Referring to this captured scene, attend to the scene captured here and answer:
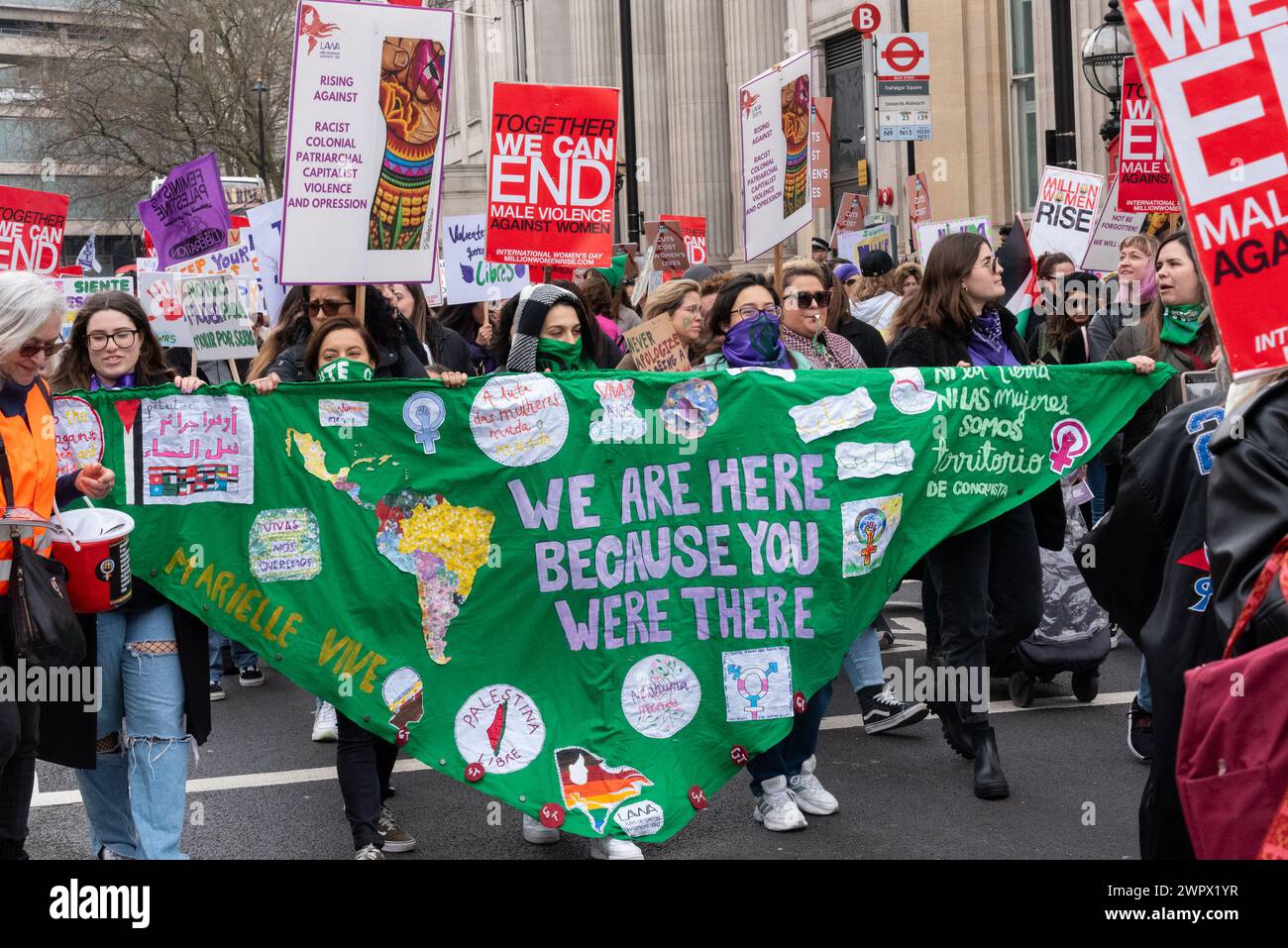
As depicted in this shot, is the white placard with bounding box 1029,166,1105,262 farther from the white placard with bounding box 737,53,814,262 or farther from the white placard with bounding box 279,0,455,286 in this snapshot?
the white placard with bounding box 279,0,455,286

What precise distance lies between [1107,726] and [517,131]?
500 cm

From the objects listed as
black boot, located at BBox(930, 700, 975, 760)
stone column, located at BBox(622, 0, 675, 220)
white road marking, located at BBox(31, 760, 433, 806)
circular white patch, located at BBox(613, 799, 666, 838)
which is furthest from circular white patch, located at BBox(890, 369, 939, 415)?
stone column, located at BBox(622, 0, 675, 220)

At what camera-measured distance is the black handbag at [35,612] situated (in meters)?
4.15

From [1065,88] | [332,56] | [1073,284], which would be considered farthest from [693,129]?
[332,56]

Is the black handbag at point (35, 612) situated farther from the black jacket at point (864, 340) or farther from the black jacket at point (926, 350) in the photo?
the black jacket at point (864, 340)

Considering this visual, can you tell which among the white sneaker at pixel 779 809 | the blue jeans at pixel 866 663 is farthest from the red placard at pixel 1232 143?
the blue jeans at pixel 866 663

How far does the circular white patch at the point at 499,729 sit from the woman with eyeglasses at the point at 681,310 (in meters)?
2.58

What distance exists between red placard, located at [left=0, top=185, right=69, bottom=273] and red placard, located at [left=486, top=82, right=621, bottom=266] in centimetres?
325

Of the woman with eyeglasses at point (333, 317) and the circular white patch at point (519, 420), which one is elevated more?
the woman with eyeglasses at point (333, 317)

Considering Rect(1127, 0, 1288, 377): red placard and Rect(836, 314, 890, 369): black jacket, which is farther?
Rect(836, 314, 890, 369): black jacket

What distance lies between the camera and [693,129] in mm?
33344

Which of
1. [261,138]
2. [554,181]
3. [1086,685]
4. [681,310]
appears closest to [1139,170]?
[554,181]

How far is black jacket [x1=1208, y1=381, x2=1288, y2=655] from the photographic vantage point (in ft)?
9.10
